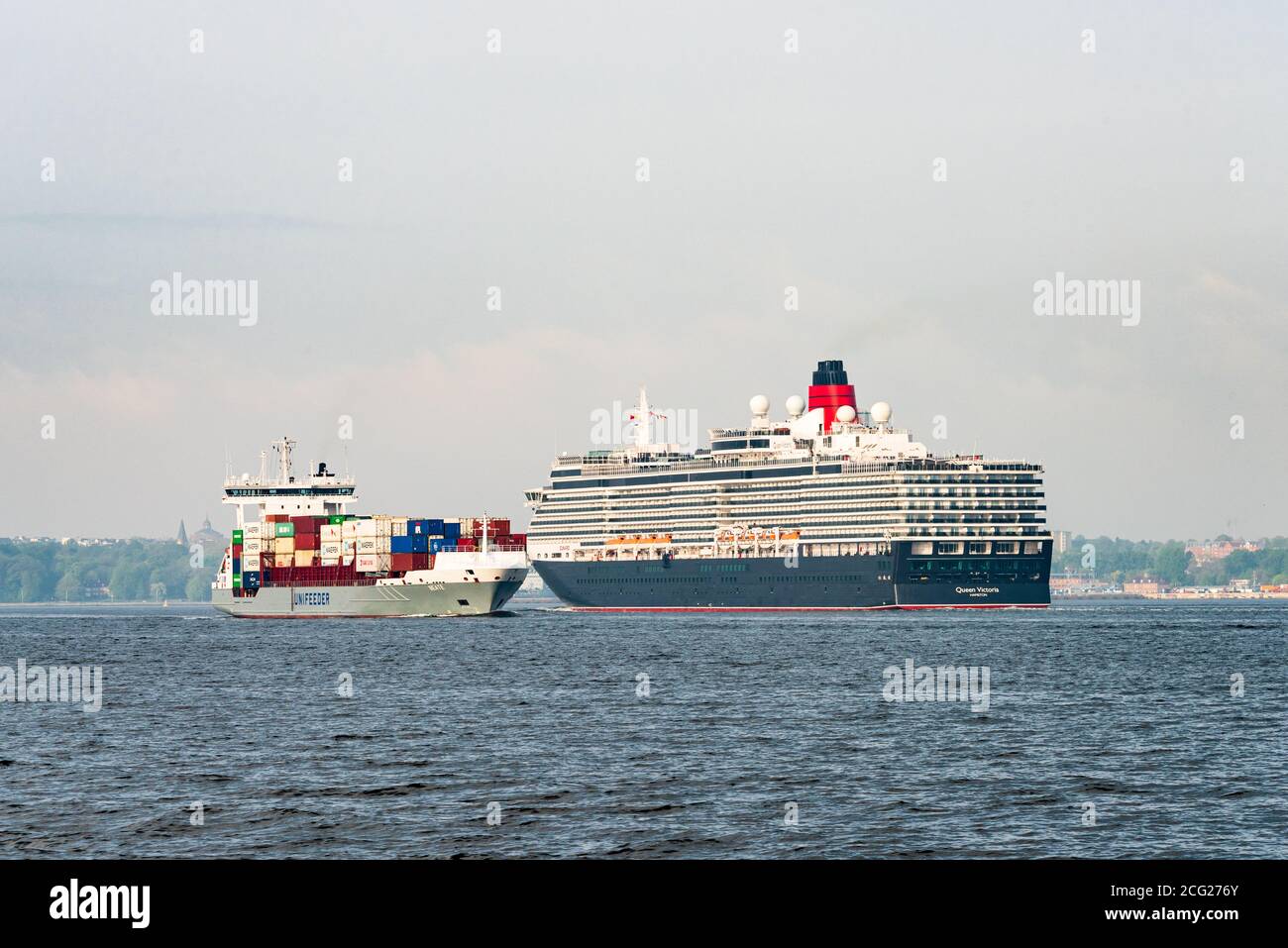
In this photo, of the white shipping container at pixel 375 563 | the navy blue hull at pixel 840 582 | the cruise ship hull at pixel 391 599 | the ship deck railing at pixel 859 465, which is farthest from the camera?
the ship deck railing at pixel 859 465

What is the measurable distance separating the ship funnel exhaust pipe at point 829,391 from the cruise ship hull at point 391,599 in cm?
5560

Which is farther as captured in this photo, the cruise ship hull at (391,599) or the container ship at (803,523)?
the container ship at (803,523)

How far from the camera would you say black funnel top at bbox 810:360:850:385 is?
183m

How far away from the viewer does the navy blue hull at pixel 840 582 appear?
15638cm

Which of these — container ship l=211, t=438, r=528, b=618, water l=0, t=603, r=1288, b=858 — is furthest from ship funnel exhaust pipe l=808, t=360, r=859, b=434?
water l=0, t=603, r=1288, b=858

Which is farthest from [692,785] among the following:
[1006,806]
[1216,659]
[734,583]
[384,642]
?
[734,583]

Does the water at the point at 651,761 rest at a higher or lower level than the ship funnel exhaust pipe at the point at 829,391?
lower

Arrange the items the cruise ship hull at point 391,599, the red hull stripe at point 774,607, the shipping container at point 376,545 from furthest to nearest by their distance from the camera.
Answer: the red hull stripe at point 774,607, the shipping container at point 376,545, the cruise ship hull at point 391,599

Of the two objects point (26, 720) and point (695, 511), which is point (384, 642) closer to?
point (26, 720)

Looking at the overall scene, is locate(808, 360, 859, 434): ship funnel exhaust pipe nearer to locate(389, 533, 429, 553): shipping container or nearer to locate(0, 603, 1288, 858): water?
locate(389, 533, 429, 553): shipping container

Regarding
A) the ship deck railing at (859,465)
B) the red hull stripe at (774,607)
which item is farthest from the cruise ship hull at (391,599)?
the ship deck railing at (859,465)

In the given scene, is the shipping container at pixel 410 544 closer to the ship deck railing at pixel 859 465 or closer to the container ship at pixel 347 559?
the container ship at pixel 347 559

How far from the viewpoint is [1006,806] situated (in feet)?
104
